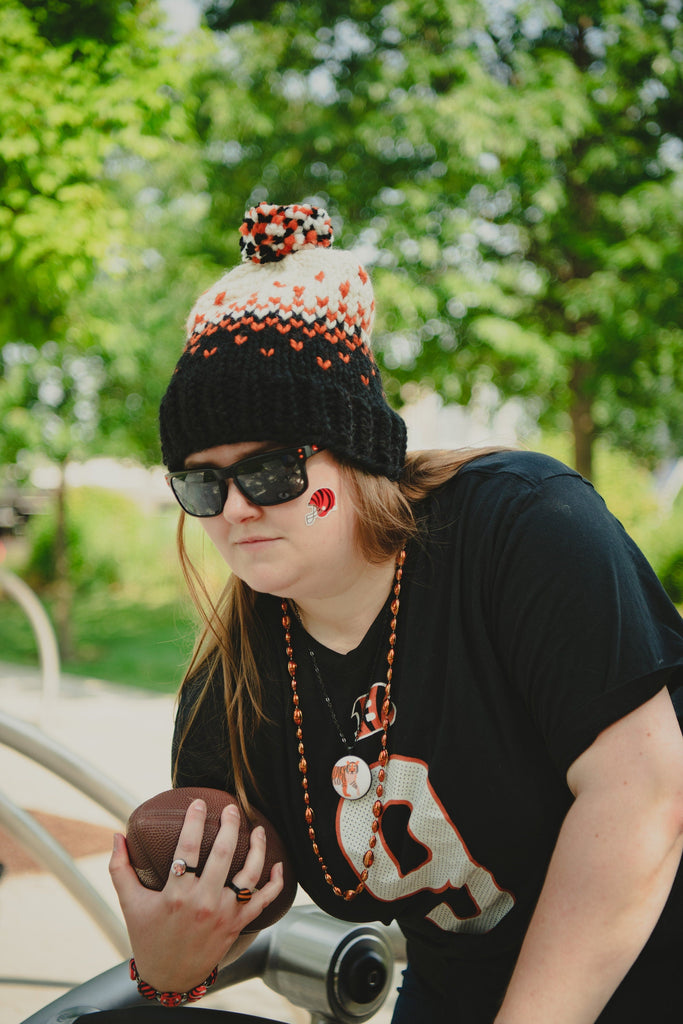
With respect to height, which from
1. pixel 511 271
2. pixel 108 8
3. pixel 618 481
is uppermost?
pixel 108 8

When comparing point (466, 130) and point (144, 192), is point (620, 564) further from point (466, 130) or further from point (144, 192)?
point (144, 192)

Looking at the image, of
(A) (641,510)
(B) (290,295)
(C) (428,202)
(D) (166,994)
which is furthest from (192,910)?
(A) (641,510)

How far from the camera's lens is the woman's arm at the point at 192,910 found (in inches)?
59.9

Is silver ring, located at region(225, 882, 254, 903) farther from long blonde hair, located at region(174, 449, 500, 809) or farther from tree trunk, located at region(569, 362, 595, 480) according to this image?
tree trunk, located at region(569, 362, 595, 480)

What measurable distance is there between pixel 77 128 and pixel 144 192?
449cm

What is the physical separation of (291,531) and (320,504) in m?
0.07

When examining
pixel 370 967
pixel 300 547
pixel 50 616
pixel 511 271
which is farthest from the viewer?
pixel 50 616

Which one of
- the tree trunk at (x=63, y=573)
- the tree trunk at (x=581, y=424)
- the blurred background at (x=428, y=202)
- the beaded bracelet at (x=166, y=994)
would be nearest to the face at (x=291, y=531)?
the beaded bracelet at (x=166, y=994)

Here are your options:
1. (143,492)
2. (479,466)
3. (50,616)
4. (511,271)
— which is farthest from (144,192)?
(143,492)

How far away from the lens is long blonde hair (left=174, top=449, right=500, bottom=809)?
5.03 feet

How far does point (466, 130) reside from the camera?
6277 mm

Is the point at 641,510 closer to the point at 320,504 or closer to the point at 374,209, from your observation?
the point at 374,209

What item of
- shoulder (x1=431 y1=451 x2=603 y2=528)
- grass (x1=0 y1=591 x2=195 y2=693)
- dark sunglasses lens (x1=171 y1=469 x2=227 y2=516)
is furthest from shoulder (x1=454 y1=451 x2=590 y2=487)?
grass (x1=0 y1=591 x2=195 y2=693)

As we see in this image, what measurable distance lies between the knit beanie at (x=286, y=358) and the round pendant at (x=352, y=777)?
19.3 inches
